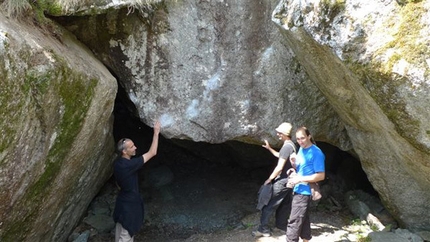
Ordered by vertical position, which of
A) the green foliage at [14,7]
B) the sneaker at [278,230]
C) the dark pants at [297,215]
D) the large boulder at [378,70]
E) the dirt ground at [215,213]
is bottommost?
the dirt ground at [215,213]

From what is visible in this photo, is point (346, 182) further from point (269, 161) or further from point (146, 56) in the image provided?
point (146, 56)

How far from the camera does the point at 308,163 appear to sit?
A: 6062 mm

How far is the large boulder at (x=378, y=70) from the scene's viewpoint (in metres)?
4.94

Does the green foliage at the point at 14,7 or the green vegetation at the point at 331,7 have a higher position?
the green vegetation at the point at 331,7

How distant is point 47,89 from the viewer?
17.1ft

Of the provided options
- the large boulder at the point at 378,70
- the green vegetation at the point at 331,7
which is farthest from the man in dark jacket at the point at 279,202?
the green vegetation at the point at 331,7

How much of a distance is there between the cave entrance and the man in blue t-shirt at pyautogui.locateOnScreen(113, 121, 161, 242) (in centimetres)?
143

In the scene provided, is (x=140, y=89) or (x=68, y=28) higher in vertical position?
(x=68, y=28)

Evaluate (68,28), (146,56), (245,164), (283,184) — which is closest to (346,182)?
(245,164)

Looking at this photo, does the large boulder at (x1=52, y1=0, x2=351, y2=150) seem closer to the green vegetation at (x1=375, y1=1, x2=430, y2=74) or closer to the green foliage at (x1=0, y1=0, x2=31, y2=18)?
the green foliage at (x1=0, y1=0, x2=31, y2=18)

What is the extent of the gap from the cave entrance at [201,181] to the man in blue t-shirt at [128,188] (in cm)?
143

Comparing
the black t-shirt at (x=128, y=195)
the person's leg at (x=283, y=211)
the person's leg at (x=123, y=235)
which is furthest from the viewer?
the person's leg at (x=283, y=211)

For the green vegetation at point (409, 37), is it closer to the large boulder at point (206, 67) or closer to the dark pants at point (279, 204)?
the large boulder at point (206, 67)

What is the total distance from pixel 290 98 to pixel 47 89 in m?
4.05
